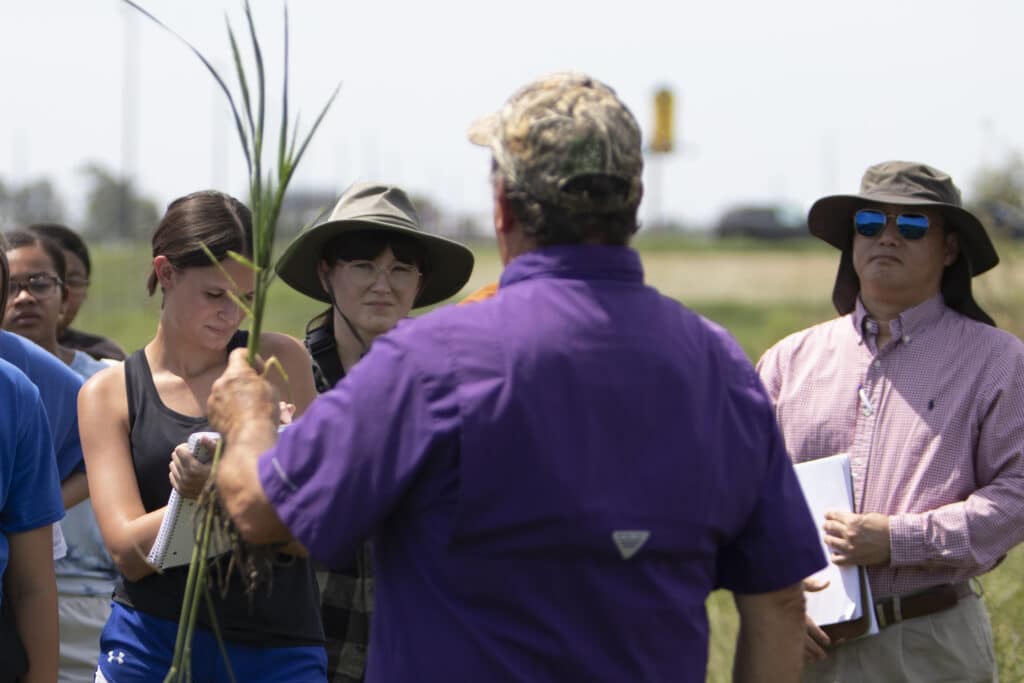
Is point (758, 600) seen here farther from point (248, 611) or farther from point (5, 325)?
point (5, 325)

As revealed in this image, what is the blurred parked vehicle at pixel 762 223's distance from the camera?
175ft

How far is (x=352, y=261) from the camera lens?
4.29 metres

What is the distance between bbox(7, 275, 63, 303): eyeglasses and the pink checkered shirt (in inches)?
103

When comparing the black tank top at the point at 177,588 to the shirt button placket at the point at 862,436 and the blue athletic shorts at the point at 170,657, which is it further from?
the shirt button placket at the point at 862,436

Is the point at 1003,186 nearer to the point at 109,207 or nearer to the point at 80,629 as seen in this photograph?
the point at 80,629

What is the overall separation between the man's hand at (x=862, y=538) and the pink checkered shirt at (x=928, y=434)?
0.03 metres

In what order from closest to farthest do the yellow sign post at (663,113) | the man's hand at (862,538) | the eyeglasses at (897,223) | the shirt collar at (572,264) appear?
the shirt collar at (572,264)
the man's hand at (862,538)
the eyeglasses at (897,223)
the yellow sign post at (663,113)

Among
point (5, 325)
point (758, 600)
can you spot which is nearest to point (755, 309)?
point (5, 325)

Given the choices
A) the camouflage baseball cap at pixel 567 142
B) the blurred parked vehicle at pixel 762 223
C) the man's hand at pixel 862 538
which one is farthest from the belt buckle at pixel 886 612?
the blurred parked vehicle at pixel 762 223

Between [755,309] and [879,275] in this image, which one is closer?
[879,275]

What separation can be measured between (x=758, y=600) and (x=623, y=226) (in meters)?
0.72

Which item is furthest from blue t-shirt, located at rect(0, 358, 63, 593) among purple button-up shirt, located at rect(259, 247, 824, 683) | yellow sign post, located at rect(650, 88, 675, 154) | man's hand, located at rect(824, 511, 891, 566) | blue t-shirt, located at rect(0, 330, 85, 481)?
yellow sign post, located at rect(650, 88, 675, 154)

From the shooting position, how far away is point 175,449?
3369 mm

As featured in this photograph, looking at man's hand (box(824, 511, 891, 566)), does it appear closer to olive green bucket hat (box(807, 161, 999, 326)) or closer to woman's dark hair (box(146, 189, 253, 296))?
olive green bucket hat (box(807, 161, 999, 326))
